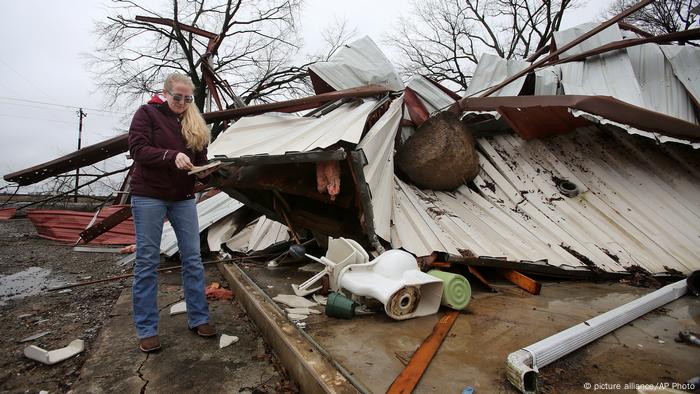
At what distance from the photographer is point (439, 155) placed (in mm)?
4715

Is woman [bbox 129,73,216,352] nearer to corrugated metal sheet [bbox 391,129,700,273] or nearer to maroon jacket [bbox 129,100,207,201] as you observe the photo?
maroon jacket [bbox 129,100,207,201]

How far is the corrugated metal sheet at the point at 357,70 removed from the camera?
206 inches

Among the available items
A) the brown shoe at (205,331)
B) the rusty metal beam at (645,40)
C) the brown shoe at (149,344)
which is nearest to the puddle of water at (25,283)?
the brown shoe at (149,344)

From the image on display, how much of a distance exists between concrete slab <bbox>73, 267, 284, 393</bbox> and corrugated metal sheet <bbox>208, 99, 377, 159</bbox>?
1.71 m

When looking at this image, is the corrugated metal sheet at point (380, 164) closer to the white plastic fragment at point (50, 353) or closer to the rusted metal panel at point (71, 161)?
the white plastic fragment at point (50, 353)

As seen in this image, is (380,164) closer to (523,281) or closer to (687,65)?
(523,281)

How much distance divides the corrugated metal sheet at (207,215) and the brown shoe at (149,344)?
319cm

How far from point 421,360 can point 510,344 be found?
2.25 feet

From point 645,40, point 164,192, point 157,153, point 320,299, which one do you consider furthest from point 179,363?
point 645,40

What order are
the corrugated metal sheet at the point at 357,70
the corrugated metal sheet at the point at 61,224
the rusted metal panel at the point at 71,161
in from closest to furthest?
the rusted metal panel at the point at 71,161 < the corrugated metal sheet at the point at 357,70 < the corrugated metal sheet at the point at 61,224

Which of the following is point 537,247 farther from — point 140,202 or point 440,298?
point 140,202

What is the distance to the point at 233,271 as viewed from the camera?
4043mm

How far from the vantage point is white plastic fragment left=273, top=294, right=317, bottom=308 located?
2.99 metres

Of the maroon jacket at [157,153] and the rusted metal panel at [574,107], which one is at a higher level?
the maroon jacket at [157,153]
